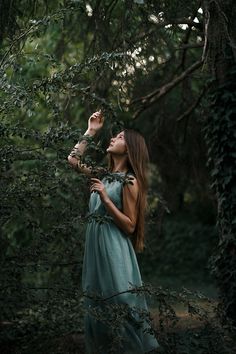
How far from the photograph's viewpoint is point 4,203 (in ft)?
15.6

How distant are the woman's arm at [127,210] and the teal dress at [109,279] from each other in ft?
0.18

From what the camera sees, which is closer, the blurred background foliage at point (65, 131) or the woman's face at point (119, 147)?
the blurred background foliage at point (65, 131)

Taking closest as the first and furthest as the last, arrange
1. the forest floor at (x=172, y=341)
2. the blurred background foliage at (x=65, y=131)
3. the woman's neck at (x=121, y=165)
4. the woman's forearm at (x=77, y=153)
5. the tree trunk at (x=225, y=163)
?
1. the woman's forearm at (x=77, y=153)
2. the blurred background foliage at (x=65, y=131)
3. the forest floor at (x=172, y=341)
4. the woman's neck at (x=121, y=165)
5. the tree trunk at (x=225, y=163)

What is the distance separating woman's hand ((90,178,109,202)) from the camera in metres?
4.80

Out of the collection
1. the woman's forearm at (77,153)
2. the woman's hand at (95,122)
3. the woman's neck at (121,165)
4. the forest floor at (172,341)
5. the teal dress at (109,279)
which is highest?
the woman's hand at (95,122)

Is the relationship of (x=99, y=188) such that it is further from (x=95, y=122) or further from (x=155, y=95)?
(x=155, y=95)

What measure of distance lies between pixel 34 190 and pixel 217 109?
328 centimetres

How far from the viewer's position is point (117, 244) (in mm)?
4984

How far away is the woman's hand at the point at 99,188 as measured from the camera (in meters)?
4.80

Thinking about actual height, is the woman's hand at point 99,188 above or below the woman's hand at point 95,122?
below

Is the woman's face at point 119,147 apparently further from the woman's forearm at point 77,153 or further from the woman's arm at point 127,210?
the woman's forearm at point 77,153

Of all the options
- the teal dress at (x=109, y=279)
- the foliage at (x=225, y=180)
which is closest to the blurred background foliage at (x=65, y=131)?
the teal dress at (x=109, y=279)

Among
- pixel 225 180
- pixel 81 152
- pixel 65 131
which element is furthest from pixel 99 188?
pixel 225 180

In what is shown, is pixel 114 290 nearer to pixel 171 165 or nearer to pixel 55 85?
pixel 55 85
